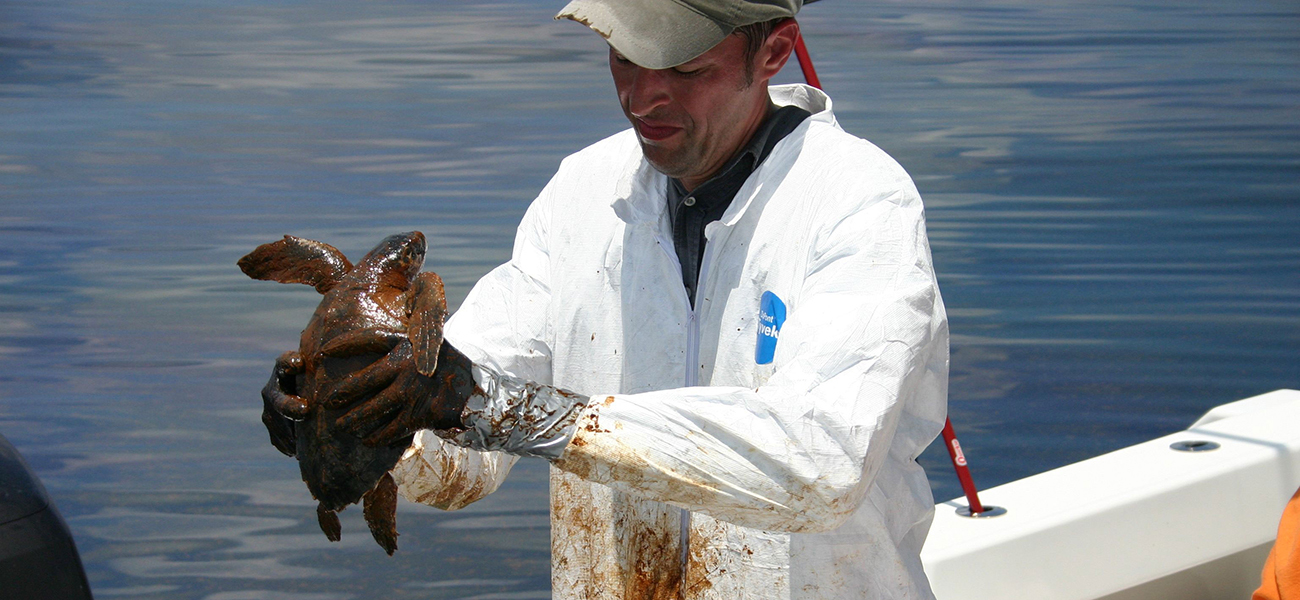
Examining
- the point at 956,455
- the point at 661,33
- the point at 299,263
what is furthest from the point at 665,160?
the point at 956,455

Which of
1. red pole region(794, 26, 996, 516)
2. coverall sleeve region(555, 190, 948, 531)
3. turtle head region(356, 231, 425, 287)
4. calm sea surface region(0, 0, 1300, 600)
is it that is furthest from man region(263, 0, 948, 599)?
calm sea surface region(0, 0, 1300, 600)

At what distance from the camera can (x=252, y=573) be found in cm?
426

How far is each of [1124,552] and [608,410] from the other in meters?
1.69

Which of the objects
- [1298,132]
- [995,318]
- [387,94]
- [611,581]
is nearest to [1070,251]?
[995,318]

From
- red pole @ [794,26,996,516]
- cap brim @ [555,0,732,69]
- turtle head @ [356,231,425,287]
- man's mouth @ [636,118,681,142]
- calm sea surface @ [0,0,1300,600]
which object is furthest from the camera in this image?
calm sea surface @ [0,0,1300,600]

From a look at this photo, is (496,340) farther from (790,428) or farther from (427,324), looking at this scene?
(790,428)

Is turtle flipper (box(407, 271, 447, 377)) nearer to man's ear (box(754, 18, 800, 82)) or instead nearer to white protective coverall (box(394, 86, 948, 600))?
A: white protective coverall (box(394, 86, 948, 600))

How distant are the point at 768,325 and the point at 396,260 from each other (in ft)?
1.50

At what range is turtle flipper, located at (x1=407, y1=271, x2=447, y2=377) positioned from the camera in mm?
1251

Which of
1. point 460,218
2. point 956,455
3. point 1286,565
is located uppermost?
point 1286,565

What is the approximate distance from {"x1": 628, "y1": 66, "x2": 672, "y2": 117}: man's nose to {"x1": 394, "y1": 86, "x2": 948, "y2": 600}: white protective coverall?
159mm

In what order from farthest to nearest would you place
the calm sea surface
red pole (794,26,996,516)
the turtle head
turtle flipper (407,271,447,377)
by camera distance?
the calm sea surface → red pole (794,26,996,516) → the turtle head → turtle flipper (407,271,447,377)

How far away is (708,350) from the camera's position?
1.67 metres

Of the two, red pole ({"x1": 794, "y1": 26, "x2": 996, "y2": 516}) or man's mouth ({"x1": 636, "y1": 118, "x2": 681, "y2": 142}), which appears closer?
man's mouth ({"x1": 636, "y1": 118, "x2": 681, "y2": 142})
